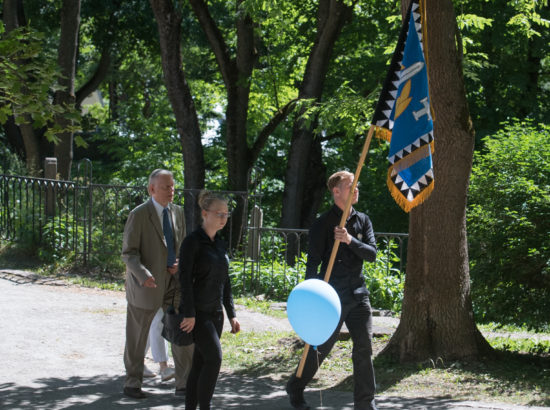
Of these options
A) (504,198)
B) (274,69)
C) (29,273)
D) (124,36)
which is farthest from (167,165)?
(504,198)

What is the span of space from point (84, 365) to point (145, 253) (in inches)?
75.8

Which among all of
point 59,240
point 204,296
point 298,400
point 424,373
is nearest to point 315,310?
point 204,296

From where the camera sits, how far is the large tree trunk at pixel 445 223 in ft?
24.6

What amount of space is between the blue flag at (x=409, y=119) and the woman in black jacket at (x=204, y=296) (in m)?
1.71

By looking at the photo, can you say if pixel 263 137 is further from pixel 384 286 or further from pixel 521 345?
pixel 521 345

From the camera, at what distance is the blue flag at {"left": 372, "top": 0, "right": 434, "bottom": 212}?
20.6 feet

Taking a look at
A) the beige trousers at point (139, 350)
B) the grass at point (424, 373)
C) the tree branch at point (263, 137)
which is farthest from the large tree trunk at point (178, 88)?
the beige trousers at point (139, 350)

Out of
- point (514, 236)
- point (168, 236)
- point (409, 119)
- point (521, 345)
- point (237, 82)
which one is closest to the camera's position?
point (409, 119)

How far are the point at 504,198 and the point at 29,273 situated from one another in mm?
8675

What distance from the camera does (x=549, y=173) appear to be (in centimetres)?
855

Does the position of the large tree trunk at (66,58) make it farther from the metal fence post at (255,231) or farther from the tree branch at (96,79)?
the tree branch at (96,79)

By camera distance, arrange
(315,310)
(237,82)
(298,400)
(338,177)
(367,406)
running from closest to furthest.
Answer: (315,310) < (367,406) < (338,177) < (298,400) < (237,82)

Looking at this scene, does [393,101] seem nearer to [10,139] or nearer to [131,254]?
[131,254]

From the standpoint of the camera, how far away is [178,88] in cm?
1577
